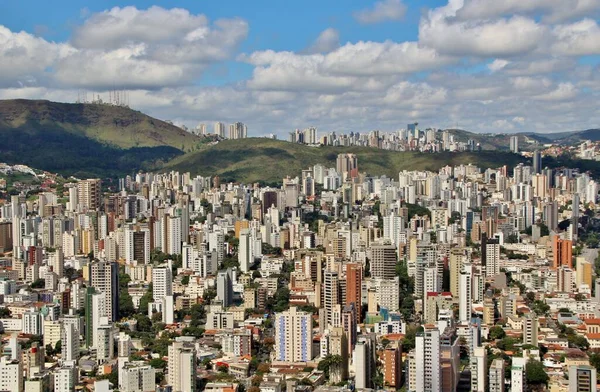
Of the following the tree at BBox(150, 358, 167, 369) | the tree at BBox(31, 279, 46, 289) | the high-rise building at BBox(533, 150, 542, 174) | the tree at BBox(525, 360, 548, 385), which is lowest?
the tree at BBox(525, 360, 548, 385)

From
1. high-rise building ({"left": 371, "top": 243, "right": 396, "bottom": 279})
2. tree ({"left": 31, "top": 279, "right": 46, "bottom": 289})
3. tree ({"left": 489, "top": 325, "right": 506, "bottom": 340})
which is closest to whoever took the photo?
tree ({"left": 489, "top": 325, "right": 506, "bottom": 340})

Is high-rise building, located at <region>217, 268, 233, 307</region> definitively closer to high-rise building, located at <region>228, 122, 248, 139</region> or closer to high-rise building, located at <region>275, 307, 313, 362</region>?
high-rise building, located at <region>275, 307, 313, 362</region>

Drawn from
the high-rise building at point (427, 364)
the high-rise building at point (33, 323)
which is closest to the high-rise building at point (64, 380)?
the high-rise building at point (33, 323)

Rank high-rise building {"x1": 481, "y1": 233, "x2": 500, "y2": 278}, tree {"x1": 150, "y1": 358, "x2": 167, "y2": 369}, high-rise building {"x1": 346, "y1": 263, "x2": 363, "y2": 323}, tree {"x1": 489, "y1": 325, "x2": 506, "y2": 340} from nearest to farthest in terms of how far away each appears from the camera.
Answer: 1. tree {"x1": 150, "y1": 358, "x2": 167, "y2": 369}
2. tree {"x1": 489, "y1": 325, "x2": 506, "y2": 340}
3. high-rise building {"x1": 346, "y1": 263, "x2": 363, "y2": 323}
4. high-rise building {"x1": 481, "y1": 233, "x2": 500, "y2": 278}

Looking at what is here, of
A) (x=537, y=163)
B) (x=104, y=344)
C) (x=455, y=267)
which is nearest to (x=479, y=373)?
(x=104, y=344)

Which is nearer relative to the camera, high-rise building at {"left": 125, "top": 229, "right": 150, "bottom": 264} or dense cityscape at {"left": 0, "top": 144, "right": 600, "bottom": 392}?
dense cityscape at {"left": 0, "top": 144, "right": 600, "bottom": 392}

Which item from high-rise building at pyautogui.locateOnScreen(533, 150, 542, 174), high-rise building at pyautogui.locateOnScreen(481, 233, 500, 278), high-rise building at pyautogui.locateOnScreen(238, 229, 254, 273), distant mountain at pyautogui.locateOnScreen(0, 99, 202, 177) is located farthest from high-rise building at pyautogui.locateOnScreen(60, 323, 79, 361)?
distant mountain at pyautogui.locateOnScreen(0, 99, 202, 177)

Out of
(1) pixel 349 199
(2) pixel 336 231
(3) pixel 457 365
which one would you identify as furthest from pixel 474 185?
(3) pixel 457 365

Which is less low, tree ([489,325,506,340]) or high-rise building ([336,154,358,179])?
high-rise building ([336,154,358,179])
